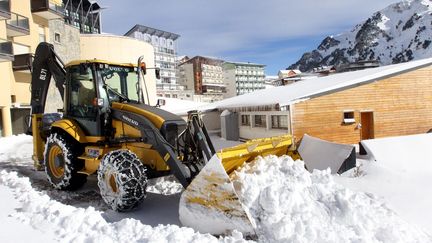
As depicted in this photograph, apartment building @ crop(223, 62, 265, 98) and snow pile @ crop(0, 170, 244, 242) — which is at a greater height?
apartment building @ crop(223, 62, 265, 98)

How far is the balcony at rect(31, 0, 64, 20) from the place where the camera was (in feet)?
88.2

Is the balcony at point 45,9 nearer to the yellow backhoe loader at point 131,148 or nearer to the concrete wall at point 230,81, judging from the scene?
the yellow backhoe loader at point 131,148

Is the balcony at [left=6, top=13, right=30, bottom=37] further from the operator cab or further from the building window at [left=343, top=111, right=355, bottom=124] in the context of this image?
the building window at [left=343, top=111, right=355, bottom=124]

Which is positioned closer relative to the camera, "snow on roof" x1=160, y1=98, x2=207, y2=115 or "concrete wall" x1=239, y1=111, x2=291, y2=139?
"concrete wall" x1=239, y1=111, x2=291, y2=139

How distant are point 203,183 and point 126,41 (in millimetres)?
40110

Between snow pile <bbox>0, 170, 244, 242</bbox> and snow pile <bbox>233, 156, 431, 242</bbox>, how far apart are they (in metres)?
0.52

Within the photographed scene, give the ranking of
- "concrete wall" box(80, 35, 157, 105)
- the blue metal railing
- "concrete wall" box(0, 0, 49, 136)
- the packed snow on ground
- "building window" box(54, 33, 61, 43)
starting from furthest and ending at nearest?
"concrete wall" box(80, 35, 157, 105) < "building window" box(54, 33, 61, 43) < the blue metal railing < "concrete wall" box(0, 0, 49, 136) < the packed snow on ground

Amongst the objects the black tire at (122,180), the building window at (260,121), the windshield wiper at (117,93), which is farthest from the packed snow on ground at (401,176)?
the building window at (260,121)

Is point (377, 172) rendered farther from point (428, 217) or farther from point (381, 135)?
point (381, 135)

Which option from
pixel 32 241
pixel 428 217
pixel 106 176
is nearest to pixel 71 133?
pixel 106 176

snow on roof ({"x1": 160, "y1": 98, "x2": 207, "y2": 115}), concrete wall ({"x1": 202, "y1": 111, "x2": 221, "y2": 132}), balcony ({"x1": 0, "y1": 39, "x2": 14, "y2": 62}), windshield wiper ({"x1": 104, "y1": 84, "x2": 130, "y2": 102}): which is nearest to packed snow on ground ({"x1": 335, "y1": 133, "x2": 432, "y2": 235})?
windshield wiper ({"x1": 104, "y1": 84, "x2": 130, "y2": 102})

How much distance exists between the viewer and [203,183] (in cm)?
494

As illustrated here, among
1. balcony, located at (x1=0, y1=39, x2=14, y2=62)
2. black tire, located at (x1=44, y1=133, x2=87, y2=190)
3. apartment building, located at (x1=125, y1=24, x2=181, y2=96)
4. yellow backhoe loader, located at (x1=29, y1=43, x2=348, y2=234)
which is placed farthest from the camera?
apartment building, located at (x1=125, y1=24, x2=181, y2=96)

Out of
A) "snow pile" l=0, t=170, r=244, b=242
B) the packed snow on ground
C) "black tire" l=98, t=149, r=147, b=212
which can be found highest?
"black tire" l=98, t=149, r=147, b=212
